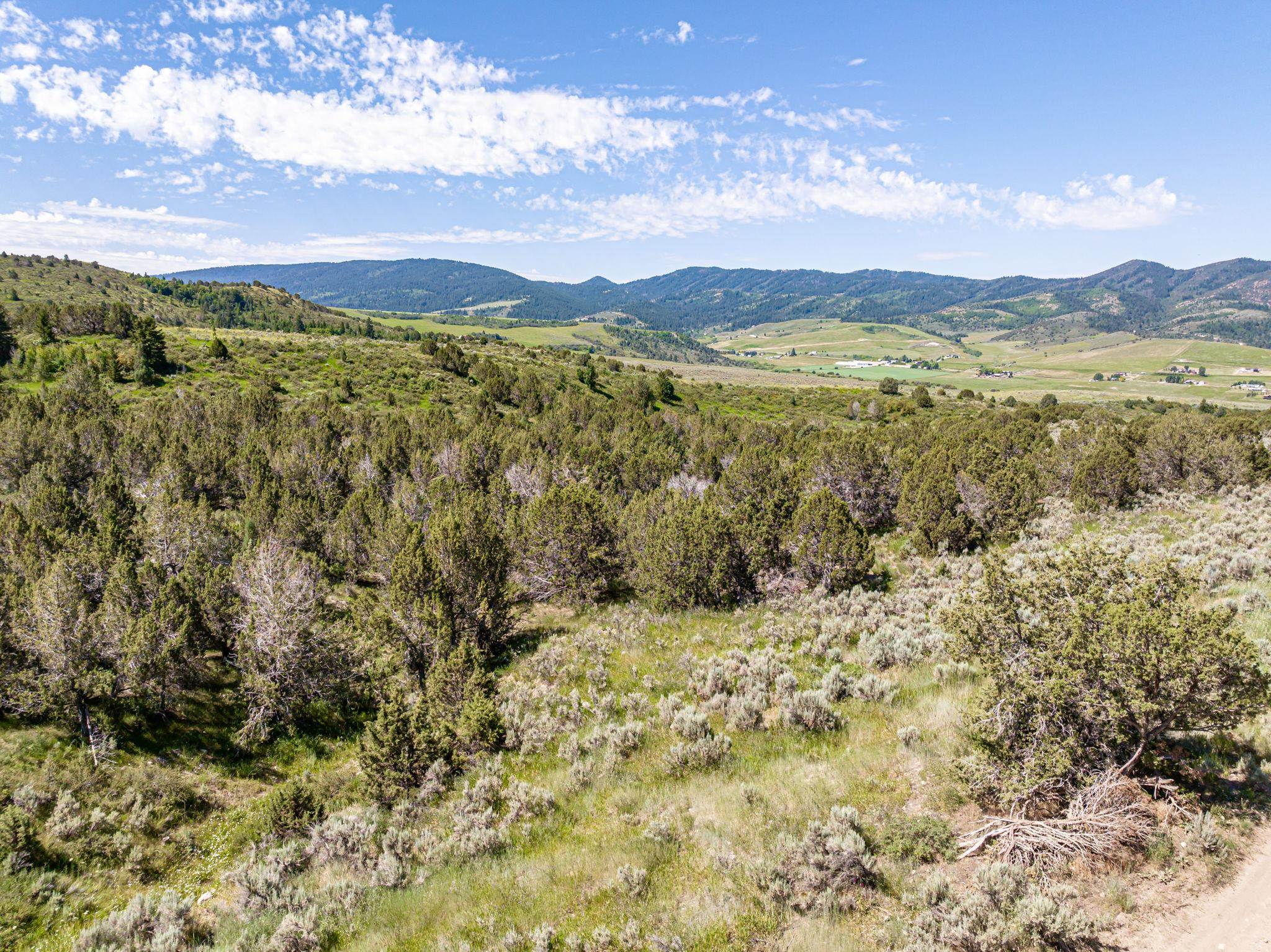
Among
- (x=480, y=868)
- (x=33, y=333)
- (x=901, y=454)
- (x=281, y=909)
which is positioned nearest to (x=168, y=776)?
(x=281, y=909)

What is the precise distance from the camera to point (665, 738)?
12.5 m

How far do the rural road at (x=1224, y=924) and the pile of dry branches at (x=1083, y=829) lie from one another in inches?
29.9

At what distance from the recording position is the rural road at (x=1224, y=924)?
591 centimetres

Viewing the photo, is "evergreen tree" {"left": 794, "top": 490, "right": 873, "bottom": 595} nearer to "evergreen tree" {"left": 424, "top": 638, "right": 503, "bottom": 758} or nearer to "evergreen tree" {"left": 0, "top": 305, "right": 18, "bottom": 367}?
"evergreen tree" {"left": 424, "top": 638, "right": 503, "bottom": 758}

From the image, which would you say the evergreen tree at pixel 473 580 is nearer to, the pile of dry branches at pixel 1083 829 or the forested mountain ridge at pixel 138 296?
the pile of dry branches at pixel 1083 829

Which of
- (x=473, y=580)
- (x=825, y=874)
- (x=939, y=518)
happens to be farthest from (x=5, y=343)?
(x=825, y=874)

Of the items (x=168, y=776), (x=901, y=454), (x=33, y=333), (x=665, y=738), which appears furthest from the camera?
(x=33, y=333)

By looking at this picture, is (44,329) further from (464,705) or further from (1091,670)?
(1091,670)

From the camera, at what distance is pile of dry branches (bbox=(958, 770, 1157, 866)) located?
7.00 meters

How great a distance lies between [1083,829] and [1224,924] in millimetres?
1334

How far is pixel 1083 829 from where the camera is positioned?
721 cm

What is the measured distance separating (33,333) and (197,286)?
444 ft

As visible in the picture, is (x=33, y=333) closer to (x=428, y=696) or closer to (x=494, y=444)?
(x=494, y=444)

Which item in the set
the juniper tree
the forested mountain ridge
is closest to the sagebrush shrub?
the juniper tree
